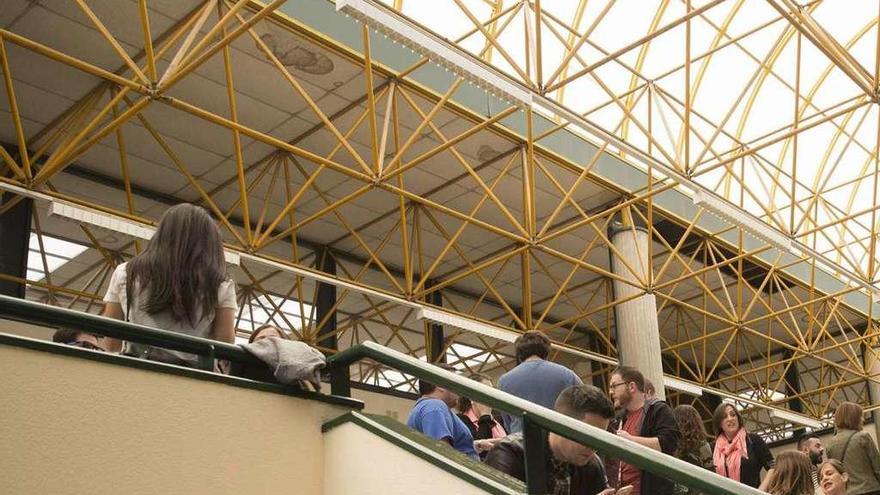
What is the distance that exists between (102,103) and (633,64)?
1081 cm

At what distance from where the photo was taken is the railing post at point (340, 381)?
532cm

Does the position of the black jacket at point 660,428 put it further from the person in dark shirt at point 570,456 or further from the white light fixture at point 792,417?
the white light fixture at point 792,417

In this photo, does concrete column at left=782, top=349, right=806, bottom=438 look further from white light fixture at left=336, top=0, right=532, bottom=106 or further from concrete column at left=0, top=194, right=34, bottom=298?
concrete column at left=0, top=194, right=34, bottom=298

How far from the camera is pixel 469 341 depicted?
33.4m

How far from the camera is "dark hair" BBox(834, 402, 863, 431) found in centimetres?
896

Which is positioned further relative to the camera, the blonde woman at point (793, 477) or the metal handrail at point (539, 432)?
the blonde woman at point (793, 477)

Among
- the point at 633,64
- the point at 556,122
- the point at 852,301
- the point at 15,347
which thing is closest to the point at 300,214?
the point at 556,122

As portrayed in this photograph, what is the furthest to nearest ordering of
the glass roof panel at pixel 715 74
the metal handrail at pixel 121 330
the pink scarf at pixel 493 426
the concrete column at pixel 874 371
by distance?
1. the concrete column at pixel 874 371
2. the glass roof panel at pixel 715 74
3. the pink scarf at pixel 493 426
4. the metal handrail at pixel 121 330

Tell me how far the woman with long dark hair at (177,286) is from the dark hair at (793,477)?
402 cm

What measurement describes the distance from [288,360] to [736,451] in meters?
5.12

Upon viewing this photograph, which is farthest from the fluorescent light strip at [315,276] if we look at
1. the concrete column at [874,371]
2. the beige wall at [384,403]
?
the concrete column at [874,371]

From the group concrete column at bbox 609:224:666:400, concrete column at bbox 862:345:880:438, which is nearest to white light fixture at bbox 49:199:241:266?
concrete column at bbox 609:224:666:400

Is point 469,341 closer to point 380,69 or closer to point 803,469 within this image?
point 380,69

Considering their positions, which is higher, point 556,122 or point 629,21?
point 629,21
